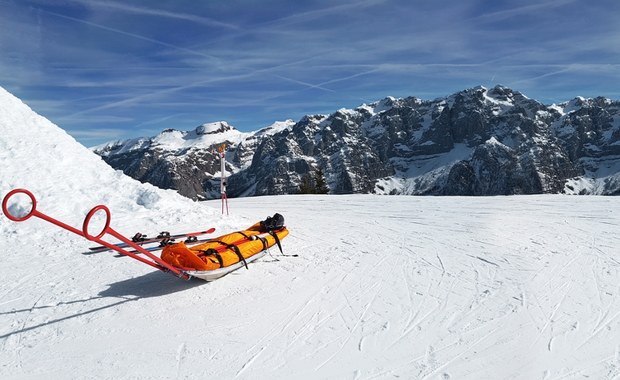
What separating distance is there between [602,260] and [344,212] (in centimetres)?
1012

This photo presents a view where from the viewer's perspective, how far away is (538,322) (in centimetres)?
611

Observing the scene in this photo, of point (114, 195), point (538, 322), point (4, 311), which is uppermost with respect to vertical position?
point (114, 195)

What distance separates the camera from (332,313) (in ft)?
22.0

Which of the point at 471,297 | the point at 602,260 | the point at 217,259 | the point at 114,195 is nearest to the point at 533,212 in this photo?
the point at 602,260

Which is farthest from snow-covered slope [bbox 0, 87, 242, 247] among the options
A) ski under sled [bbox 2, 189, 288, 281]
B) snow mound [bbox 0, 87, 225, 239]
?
ski under sled [bbox 2, 189, 288, 281]

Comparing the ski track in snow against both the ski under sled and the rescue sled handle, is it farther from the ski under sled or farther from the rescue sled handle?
the rescue sled handle

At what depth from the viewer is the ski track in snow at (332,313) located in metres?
5.21

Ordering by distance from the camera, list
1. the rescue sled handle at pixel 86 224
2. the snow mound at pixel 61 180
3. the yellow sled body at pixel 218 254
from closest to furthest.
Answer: the rescue sled handle at pixel 86 224
the yellow sled body at pixel 218 254
the snow mound at pixel 61 180

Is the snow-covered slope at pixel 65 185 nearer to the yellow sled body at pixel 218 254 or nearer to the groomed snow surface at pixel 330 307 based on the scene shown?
the groomed snow surface at pixel 330 307

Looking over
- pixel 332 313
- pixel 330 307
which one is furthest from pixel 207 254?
pixel 332 313

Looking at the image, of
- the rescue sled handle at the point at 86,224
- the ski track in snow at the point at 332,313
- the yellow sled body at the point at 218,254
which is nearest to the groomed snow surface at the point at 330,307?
the ski track in snow at the point at 332,313

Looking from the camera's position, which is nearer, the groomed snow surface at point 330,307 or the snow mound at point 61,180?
the groomed snow surface at point 330,307

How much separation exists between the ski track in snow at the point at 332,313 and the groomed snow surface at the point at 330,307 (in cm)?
3

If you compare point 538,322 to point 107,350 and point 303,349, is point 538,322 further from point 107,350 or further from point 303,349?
point 107,350
